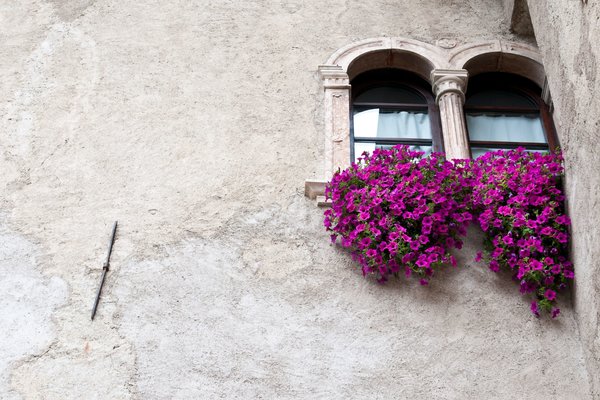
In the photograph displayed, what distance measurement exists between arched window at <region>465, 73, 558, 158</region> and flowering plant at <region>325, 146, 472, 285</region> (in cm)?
91

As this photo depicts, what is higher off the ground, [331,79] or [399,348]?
[331,79]

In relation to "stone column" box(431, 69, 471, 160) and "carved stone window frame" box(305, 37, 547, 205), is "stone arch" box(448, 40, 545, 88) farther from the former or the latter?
"stone column" box(431, 69, 471, 160)

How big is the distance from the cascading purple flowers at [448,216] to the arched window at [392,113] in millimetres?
683

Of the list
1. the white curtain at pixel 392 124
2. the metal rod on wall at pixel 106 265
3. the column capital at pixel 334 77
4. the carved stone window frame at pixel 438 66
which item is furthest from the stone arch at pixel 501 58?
the metal rod on wall at pixel 106 265

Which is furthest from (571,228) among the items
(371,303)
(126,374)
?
(126,374)

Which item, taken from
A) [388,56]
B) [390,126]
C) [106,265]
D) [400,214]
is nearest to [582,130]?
[400,214]

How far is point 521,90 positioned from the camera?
5.84 meters

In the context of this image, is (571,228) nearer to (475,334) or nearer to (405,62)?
(475,334)

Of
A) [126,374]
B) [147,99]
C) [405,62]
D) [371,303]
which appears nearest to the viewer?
[126,374]

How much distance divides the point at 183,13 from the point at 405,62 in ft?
5.23

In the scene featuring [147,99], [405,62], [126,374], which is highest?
[405,62]

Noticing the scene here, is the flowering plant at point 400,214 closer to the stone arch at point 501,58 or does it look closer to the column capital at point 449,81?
the column capital at point 449,81

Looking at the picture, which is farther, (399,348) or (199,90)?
(199,90)

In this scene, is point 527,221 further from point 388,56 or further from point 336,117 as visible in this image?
point 388,56
